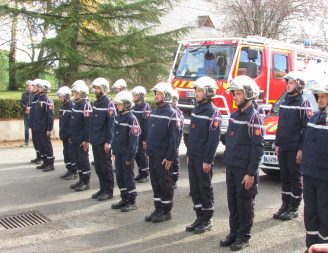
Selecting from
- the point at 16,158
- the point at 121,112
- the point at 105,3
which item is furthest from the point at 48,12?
the point at 121,112

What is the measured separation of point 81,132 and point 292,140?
3.98m

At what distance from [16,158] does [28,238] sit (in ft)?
20.4

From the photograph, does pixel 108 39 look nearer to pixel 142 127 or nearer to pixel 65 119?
pixel 65 119

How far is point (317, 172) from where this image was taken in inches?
183

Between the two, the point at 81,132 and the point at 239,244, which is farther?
the point at 81,132

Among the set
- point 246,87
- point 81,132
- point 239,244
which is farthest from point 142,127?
point 239,244

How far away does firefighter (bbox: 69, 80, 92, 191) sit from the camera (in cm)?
832

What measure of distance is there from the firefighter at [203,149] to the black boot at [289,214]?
1177mm

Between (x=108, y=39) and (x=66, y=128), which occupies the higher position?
(x=108, y=39)

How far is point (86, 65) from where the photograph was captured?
17.4 metres

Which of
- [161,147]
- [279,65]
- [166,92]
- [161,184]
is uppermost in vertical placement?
[279,65]

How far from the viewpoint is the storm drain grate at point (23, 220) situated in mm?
6477

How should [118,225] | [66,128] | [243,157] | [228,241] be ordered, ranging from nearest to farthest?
[243,157] < [228,241] < [118,225] < [66,128]

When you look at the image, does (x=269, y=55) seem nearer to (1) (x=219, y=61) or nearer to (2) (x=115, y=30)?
(1) (x=219, y=61)
